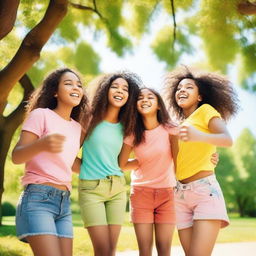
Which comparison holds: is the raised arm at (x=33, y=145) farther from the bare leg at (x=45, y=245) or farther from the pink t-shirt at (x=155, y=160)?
the pink t-shirt at (x=155, y=160)

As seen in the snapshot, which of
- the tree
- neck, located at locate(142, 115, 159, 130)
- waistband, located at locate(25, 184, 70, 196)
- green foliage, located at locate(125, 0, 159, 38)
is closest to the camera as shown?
waistband, located at locate(25, 184, 70, 196)

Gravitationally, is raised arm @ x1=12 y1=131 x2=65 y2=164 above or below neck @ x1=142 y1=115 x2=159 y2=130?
below

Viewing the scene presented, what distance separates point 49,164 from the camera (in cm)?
295

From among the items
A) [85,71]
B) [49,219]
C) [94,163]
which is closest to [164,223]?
[94,163]

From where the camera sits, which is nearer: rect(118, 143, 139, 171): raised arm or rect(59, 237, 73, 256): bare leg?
rect(59, 237, 73, 256): bare leg

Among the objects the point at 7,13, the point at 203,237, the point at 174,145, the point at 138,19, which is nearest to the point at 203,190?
the point at 203,237

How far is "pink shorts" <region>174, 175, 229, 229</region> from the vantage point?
3137 millimetres

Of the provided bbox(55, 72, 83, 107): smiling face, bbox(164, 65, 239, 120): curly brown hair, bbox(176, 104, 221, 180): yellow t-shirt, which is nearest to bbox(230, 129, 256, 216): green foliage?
bbox(164, 65, 239, 120): curly brown hair

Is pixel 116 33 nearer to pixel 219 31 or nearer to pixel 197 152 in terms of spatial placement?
pixel 219 31

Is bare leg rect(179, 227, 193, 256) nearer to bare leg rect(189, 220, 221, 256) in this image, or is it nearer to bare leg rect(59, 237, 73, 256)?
bare leg rect(189, 220, 221, 256)

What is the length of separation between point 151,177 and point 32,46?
248 cm

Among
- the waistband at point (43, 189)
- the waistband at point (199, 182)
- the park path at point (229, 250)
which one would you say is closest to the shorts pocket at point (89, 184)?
the waistband at point (43, 189)

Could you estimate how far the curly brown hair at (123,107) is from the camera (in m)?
3.59

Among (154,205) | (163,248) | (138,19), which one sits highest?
(138,19)
